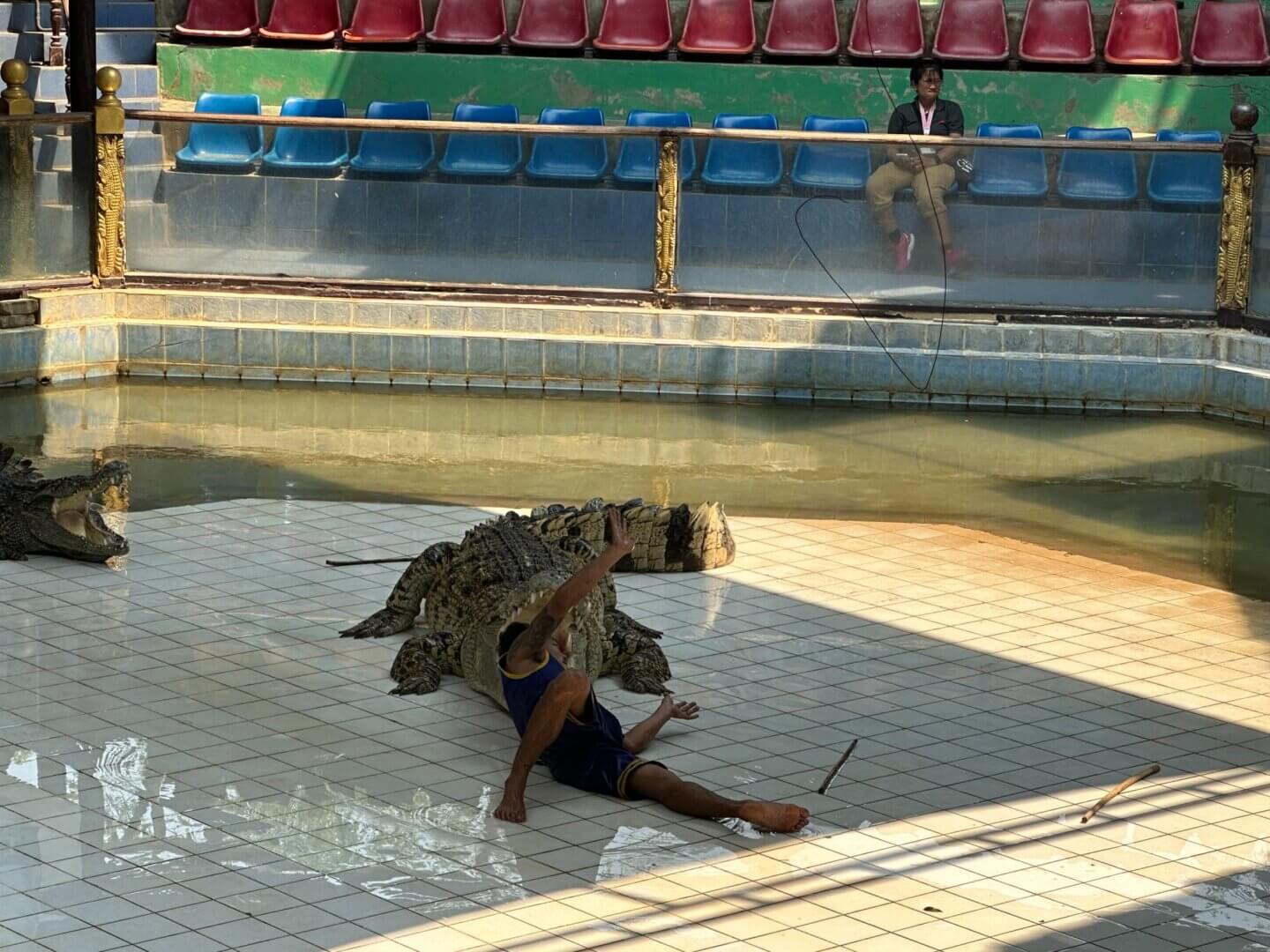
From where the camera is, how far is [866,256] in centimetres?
1079

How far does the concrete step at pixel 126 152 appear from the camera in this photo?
424 inches

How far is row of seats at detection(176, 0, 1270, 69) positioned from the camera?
1489 cm

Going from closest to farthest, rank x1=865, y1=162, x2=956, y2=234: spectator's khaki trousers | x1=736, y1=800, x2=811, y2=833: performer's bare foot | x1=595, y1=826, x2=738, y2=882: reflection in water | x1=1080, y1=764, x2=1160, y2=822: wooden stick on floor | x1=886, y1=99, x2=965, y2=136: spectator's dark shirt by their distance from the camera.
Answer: x1=595, y1=826, x2=738, y2=882: reflection in water → x1=736, y1=800, x2=811, y2=833: performer's bare foot → x1=1080, y1=764, x2=1160, y2=822: wooden stick on floor → x1=865, y1=162, x2=956, y2=234: spectator's khaki trousers → x1=886, y1=99, x2=965, y2=136: spectator's dark shirt

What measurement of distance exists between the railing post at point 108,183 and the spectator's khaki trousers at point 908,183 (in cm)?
414

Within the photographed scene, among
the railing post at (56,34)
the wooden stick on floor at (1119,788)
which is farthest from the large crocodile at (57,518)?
the railing post at (56,34)

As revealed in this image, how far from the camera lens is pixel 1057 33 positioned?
1499 cm

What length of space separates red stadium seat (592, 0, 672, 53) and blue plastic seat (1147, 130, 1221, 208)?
5316mm

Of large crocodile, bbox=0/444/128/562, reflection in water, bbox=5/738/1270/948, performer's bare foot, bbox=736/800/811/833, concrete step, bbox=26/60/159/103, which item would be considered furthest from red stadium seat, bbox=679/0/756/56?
performer's bare foot, bbox=736/800/811/833

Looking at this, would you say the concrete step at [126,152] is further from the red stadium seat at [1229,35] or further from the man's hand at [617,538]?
the red stadium seat at [1229,35]

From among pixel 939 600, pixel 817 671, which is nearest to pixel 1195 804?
pixel 817 671

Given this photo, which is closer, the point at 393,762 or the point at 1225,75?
the point at 393,762

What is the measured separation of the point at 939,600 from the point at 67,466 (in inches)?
161

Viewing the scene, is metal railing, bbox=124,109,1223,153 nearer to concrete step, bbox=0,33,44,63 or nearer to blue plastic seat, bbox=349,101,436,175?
blue plastic seat, bbox=349,101,436,175

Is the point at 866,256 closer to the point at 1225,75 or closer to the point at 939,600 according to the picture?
the point at 939,600
